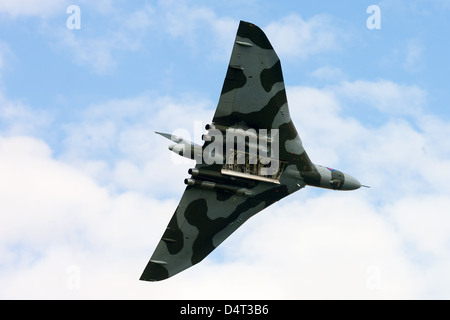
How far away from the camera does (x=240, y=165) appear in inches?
1730

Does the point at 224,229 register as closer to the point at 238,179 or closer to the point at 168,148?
the point at 238,179

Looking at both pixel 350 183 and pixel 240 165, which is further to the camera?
pixel 350 183

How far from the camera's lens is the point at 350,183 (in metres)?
47.2

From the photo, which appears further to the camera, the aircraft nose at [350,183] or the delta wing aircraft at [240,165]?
the aircraft nose at [350,183]

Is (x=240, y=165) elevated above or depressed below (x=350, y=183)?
above

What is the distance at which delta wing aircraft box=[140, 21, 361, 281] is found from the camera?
41.3m

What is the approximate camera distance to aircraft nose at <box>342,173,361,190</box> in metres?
47.1

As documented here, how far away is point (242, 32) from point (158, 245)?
14376 mm

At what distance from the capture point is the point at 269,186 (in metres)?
45.4

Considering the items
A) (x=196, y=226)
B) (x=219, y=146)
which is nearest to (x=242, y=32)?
(x=219, y=146)

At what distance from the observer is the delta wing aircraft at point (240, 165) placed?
4131 cm

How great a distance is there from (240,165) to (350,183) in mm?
7818

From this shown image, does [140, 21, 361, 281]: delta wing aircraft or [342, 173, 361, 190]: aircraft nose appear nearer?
[140, 21, 361, 281]: delta wing aircraft

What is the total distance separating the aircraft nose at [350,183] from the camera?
47125mm
